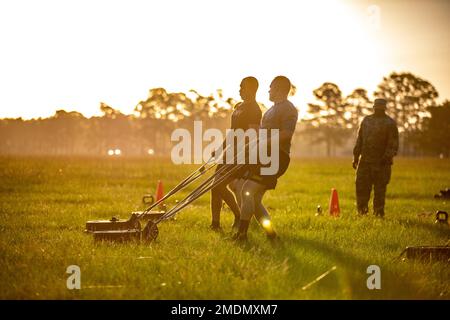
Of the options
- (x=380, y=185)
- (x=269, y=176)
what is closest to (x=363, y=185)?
(x=380, y=185)

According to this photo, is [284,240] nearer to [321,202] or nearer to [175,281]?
[175,281]

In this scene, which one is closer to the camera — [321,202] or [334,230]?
[334,230]

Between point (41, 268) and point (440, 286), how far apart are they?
4699mm

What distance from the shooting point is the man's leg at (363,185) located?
13031 millimetres

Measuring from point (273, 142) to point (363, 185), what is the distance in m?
5.25

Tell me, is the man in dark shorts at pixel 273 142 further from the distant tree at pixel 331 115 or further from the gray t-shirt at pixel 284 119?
the distant tree at pixel 331 115

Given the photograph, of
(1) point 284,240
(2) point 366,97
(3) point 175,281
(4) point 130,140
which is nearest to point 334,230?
(1) point 284,240

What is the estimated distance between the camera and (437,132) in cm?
8712

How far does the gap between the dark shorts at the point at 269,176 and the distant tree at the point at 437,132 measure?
8340 centimetres

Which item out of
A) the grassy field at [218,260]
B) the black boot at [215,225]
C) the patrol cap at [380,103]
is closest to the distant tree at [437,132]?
the patrol cap at [380,103]

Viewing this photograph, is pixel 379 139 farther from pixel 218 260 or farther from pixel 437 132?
pixel 437 132

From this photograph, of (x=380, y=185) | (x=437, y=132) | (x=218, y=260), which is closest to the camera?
(x=218, y=260)

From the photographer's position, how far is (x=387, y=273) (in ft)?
22.7

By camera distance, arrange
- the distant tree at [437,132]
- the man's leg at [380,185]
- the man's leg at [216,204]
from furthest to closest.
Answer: the distant tree at [437,132], the man's leg at [380,185], the man's leg at [216,204]
